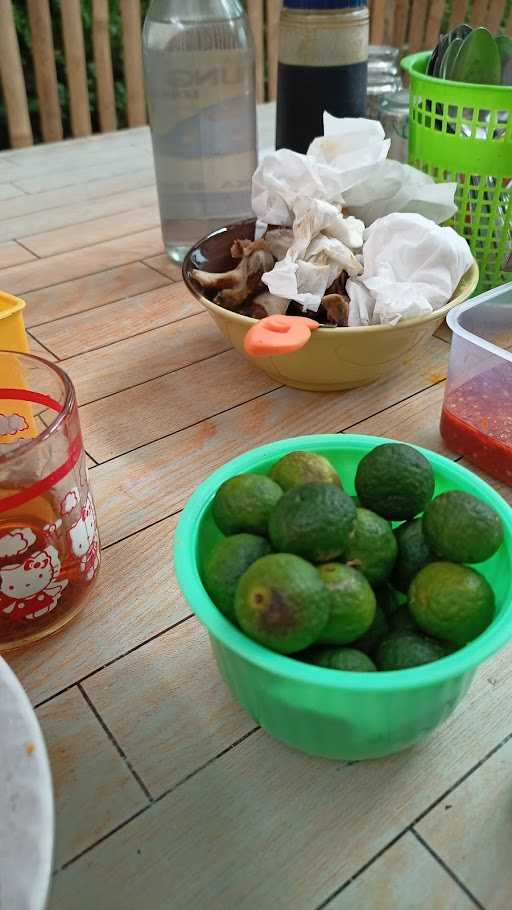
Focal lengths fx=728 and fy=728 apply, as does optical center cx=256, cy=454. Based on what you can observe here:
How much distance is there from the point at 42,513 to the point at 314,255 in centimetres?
39

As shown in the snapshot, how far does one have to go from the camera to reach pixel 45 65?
6.23 feet

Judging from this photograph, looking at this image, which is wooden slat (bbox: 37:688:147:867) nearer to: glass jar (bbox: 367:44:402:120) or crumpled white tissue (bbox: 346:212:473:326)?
crumpled white tissue (bbox: 346:212:473:326)

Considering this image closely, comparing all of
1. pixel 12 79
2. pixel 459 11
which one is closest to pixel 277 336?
pixel 12 79

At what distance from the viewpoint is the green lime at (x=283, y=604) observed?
366 mm

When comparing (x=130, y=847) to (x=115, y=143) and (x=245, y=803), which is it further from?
(x=115, y=143)

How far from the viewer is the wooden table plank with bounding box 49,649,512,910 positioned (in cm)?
40

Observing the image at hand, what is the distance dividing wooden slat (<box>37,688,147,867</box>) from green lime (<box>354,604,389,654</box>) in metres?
0.16

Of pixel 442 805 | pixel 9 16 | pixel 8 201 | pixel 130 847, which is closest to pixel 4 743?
pixel 130 847

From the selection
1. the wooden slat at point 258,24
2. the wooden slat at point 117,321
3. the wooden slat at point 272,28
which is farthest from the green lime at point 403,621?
the wooden slat at point 272,28

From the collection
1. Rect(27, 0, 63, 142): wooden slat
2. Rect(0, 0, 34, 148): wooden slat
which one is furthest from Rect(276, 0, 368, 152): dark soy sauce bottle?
Rect(27, 0, 63, 142): wooden slat

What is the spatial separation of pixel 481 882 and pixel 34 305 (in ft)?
2.68

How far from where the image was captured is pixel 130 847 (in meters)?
0.42

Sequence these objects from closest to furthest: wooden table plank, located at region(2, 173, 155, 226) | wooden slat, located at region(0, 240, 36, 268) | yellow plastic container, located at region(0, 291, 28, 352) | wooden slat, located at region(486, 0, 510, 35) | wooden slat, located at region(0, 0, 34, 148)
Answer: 1. yellow plastic container, located at region(0, 291, 28, 352)
2. wooden slat, located at region(0, 240, 36, 268)
3. wooden table plank, located at region(2, 173, 155, 226)
4. wooden slat, located at region(0, 0, 34, 148)
5. wooden slat, located at region(486, 0, 510, 35)

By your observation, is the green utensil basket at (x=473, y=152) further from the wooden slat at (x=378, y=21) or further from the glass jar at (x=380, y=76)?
the wooden slat at (x=378, y=21)
